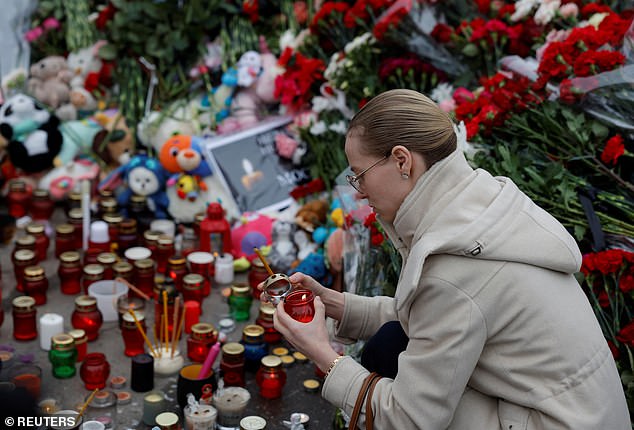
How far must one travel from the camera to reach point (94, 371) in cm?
266

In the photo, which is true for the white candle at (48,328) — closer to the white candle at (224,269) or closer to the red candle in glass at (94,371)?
the red candle in glass at (94,371)

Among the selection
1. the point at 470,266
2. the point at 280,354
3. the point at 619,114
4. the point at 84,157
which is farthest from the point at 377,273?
the point at 84,157

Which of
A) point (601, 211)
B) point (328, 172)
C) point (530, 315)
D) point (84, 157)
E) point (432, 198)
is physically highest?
point (432, 198)

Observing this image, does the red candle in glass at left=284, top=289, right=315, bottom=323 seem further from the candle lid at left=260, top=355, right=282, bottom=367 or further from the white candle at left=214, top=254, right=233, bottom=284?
the white candle at left=214, top=254, right=233, bottom=284

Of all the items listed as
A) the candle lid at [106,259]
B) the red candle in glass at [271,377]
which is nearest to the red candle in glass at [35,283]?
the candle lid at [106,259]

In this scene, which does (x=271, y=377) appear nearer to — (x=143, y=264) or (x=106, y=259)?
(x=143, y=264)

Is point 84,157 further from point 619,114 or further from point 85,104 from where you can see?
point 619,114

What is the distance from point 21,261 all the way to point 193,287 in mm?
845

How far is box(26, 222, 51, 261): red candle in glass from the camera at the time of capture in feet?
12.5

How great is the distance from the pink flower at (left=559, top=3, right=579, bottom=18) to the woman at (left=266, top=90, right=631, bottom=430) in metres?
2.02

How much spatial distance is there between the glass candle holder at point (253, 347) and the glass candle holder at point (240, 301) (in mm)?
411

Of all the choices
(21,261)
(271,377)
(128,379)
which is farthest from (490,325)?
(21,261)

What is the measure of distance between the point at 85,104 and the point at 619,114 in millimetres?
3633

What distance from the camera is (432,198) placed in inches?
63.9
